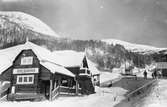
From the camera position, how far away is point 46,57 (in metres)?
34.6

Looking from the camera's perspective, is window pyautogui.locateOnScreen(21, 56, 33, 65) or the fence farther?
window pyautogui.locateOnScreen(21, 56, 33, 65)

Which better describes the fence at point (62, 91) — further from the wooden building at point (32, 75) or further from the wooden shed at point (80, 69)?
the wooden shed at point (80, 69)

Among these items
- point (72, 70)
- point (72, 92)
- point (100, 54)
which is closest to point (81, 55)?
point (72, 70)

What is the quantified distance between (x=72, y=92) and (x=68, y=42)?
6402 inches

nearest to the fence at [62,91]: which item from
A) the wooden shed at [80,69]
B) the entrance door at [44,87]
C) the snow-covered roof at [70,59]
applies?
the entrance door at [44,87]

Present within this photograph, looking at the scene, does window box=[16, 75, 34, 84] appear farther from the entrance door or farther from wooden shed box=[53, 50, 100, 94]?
wooden shed box=[53, 50, 100, 94]

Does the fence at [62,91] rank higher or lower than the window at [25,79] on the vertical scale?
lower

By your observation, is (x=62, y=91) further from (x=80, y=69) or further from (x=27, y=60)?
(x=27, y=60)

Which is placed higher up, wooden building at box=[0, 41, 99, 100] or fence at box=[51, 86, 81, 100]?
wooden building at box=[0, 41, 99, 100]

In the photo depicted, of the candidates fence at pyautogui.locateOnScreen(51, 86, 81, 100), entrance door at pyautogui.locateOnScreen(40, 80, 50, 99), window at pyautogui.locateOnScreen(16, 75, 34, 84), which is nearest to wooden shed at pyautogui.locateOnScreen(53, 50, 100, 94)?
fence at pyautogui.locateOnScreen(51, 86, 81, 100)

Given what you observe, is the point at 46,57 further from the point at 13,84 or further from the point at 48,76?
the point at 13,84

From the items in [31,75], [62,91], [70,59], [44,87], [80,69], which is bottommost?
[62,91]

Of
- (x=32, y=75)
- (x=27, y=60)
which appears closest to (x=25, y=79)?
(x=32, y=75)

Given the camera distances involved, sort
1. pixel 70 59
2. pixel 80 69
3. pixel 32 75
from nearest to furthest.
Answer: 1. pixel 32 75
2. pixel 80 69
3. pixel 70 59
